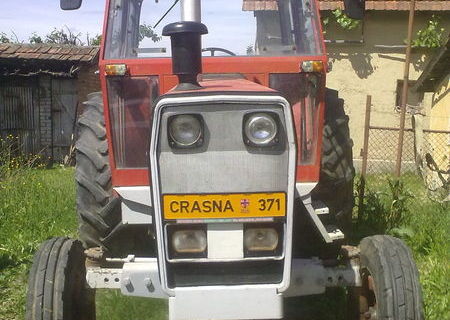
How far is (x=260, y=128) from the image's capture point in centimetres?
304

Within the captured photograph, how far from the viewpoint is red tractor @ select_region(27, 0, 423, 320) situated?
9.93ft

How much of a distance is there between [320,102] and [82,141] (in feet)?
4.91

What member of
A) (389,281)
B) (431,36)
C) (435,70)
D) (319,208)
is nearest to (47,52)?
(431,36)

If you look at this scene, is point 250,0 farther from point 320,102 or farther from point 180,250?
point 180,250

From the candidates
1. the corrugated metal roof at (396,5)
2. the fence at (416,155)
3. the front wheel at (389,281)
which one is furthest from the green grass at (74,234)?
the corrugated metal roof at (396,5)

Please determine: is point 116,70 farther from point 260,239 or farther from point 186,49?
point 260,239

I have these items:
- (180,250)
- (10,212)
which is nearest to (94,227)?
(180,250)

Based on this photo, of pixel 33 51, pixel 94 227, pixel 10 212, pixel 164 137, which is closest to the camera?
pixel 164 137

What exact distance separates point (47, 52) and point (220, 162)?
45.8 ft

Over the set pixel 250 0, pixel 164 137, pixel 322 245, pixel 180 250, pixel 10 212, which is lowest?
pixel 10 212

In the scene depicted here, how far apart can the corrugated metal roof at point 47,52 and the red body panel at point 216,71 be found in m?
12.3

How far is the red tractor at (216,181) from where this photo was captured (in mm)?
3025

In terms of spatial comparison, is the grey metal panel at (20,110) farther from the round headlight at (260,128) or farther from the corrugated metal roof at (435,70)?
the round headlight at (260,128)

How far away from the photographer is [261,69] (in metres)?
3.96
